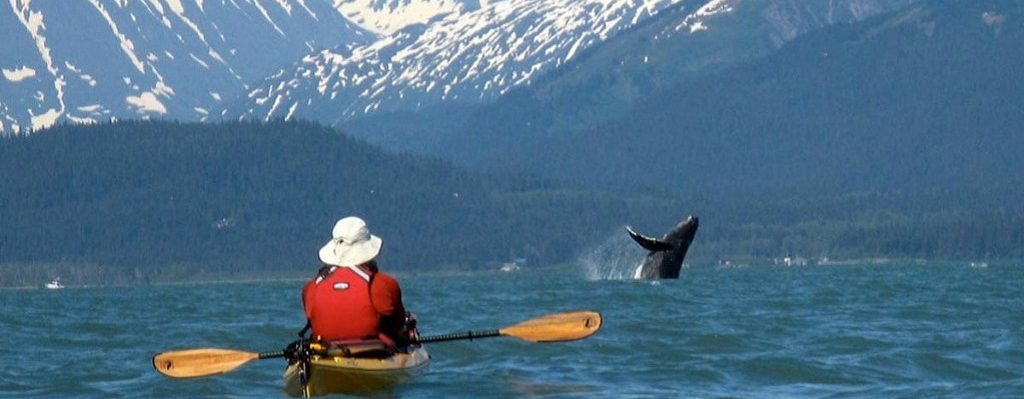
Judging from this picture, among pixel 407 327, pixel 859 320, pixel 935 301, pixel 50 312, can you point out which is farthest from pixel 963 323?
pixel 50 312

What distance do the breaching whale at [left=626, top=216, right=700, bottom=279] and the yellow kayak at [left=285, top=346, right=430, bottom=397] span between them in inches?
2341

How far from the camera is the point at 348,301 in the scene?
48.0m

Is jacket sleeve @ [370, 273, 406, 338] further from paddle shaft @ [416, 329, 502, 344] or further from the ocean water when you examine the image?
paddle shaft @ [416, 329, 502, 344]

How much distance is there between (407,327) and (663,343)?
496 inches

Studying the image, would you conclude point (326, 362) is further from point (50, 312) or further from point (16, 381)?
point (50, 312)

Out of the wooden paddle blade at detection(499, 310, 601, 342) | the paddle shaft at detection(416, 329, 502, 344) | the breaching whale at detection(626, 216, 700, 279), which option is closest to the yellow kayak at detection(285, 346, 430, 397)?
the paddle shaft at detection(416, 329, 502, 344)

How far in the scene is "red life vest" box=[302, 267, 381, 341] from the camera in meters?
47.9

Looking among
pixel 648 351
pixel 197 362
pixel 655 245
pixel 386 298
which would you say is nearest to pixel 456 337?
pixel 386 298

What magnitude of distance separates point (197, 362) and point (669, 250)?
64769mm

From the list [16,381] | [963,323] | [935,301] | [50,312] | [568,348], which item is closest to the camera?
[16,381]

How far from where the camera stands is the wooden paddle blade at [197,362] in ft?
165

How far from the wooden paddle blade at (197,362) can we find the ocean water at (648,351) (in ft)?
1.86

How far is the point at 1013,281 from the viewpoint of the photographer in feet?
388

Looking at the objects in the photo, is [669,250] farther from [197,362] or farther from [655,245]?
[197,362]
